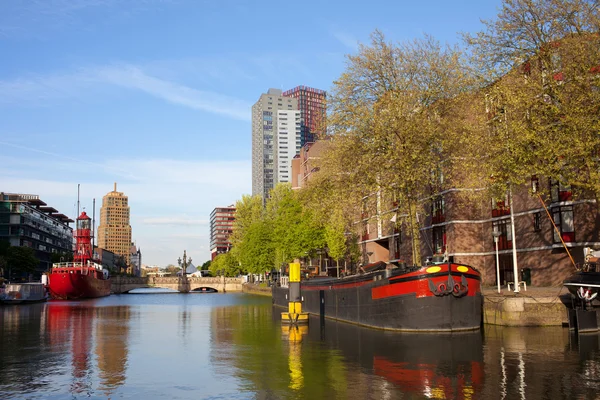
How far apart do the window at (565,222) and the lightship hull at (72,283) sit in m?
84.1

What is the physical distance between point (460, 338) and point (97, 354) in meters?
16.7

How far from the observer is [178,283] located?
168250 millimetres

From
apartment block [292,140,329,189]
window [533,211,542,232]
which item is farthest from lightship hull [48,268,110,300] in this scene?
window [533,211,542,232]

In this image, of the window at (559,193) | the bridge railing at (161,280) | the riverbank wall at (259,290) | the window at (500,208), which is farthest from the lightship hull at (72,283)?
the window at (559,193)

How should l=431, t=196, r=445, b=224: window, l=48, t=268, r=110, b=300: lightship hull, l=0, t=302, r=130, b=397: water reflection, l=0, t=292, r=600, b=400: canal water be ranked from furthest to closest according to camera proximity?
l=48, t=268, r=110, b=300: lightship hull
l=431, t=196, r=445, b=224: window
l=0, t=302, r=130, b=397: water reflection
l=0, t=292, r=600, b=400: canal water

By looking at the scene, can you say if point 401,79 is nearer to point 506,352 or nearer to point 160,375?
point 506,352

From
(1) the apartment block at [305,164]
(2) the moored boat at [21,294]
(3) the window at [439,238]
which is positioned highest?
(1) the apartment block at [305,164]

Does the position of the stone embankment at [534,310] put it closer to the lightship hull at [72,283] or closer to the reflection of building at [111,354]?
the reflection of building at [111,354]

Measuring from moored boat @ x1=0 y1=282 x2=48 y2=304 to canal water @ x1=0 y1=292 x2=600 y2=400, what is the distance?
58268 mm

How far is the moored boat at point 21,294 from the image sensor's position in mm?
87500

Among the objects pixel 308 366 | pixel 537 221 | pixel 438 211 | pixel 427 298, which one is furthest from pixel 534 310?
pixel 438 211

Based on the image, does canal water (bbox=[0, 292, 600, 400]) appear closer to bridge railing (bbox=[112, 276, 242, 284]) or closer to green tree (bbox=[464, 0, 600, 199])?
green tree (bbox=[464, 0, 600, 199])

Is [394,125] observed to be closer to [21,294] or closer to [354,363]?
[354,363]

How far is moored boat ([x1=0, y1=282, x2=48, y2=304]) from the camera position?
8750 centimetres
